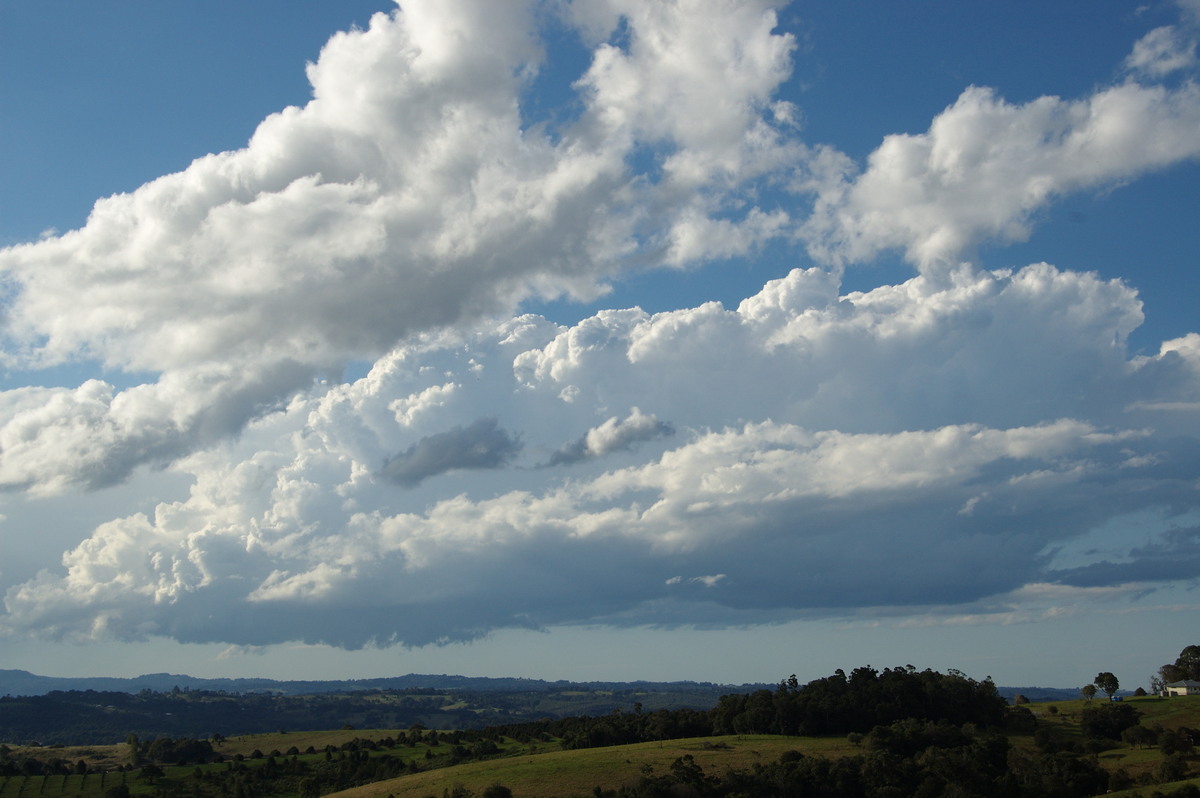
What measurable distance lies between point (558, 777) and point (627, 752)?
24330 mm

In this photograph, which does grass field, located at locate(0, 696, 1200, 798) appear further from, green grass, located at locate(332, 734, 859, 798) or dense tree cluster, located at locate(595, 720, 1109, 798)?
dense tree cluster, located at locate(595, 720, 1109, 798)

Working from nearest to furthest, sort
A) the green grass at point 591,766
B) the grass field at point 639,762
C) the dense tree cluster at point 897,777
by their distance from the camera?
1. the dense tree cluster at point 897,777
2. the grass field at point 639,762
3. the green grass at point 591,766

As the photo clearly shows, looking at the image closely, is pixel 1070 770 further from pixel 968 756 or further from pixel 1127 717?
pixel 1127 717

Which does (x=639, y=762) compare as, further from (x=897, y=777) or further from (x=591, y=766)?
(x=897, y=777)

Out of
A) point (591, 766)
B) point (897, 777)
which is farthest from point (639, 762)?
point (897, 777)

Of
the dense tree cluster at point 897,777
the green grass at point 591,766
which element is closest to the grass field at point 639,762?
the green grass at point 591,766

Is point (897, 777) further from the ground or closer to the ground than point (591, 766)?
further from the ground

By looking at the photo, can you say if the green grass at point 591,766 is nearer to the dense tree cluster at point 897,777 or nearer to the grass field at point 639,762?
the grass field at point 639,762

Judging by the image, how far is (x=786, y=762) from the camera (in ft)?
507

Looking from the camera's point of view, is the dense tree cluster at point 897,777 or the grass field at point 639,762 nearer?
the dense tree cluster at point 897,777

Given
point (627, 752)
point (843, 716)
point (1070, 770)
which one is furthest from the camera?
point (843, 716)

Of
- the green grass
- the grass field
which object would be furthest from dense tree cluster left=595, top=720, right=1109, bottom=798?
the grass field

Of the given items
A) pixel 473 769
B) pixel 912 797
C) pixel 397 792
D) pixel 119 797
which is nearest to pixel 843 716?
pixel 912 797

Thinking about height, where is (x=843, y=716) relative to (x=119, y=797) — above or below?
above
